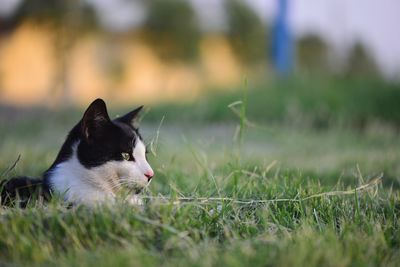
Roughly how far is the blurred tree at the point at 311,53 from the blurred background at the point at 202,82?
1.5 inches

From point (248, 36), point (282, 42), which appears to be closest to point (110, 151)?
point (282, 42)

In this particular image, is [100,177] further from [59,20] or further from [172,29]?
[172,29]

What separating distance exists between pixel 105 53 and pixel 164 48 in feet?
3.48

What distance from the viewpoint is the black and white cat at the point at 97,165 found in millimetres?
2352

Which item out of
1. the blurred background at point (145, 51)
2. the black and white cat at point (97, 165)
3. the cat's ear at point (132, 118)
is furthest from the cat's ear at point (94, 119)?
the blurred background at point (145, 51)

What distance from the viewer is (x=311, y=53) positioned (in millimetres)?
10570

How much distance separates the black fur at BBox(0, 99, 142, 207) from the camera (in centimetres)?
237

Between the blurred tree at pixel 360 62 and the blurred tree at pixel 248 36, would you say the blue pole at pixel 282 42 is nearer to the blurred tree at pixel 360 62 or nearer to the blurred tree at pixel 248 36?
the blurred tree at pixel 360 62

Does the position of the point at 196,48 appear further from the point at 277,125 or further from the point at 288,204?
the point at 288,204

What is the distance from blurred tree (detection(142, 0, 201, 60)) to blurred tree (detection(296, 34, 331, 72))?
190 cm

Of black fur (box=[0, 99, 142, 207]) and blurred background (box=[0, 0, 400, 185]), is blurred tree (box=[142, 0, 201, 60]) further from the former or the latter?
black fur (box=[0, 99, 142, 207])

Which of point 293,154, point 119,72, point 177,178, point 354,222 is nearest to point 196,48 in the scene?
point 119,72

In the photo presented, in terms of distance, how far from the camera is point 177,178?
2916 millimetres

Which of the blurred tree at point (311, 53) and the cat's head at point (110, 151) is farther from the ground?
the cat's head at point (110, 151)
